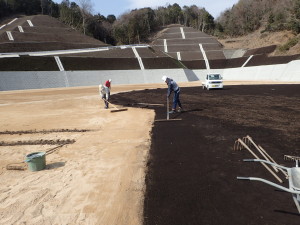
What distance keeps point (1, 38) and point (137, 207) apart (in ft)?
211

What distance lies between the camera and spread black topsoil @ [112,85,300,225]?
438 centimetres

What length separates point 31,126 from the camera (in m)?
12.7

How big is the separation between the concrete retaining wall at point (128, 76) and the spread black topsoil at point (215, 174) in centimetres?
3343

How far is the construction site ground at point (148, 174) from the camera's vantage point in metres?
4.53

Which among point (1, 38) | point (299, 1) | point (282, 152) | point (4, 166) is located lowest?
point (4, 166)

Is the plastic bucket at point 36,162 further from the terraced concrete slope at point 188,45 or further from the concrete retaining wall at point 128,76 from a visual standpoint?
the terraced concrete slope at point 188,45

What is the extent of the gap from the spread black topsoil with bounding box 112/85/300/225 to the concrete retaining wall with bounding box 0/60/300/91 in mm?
33426

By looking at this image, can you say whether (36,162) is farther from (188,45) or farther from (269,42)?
(188,45)

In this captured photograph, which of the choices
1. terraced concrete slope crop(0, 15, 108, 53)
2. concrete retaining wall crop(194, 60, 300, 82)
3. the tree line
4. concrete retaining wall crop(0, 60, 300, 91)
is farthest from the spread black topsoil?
the tree line

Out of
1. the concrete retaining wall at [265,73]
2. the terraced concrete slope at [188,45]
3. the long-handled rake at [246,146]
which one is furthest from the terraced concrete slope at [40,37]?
the long-handled rake at [246,146]

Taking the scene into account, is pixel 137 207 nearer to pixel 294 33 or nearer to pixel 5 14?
pixel 294 33

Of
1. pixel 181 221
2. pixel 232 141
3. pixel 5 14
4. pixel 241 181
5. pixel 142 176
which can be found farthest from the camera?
pixel 5 14

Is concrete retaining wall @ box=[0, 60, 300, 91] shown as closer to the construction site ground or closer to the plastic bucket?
the construction site ground

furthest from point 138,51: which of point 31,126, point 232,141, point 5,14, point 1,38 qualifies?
point 5,14
